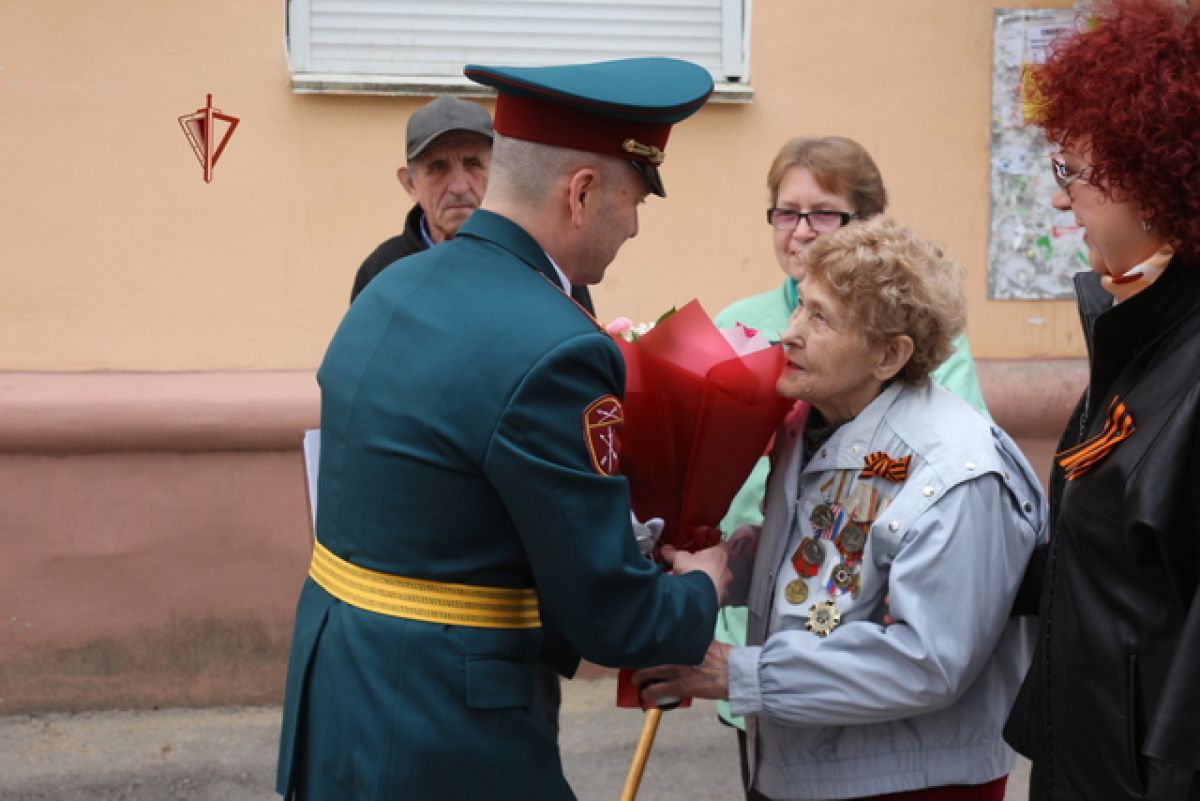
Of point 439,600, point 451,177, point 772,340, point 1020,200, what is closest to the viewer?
point 439,600

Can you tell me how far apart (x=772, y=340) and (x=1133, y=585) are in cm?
148

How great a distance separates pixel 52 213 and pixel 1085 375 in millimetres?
3616

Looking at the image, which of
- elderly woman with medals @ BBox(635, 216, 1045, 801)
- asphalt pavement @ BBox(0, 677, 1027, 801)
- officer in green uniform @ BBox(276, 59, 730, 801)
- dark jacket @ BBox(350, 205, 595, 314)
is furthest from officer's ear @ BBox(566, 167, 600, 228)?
asphalt pavement @ BBox(0, 677, 1027, 801)

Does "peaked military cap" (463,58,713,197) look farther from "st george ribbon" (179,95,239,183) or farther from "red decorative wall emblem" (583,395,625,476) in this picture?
"st george ribbon" (179,95,239,183)

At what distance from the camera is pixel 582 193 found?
2258 mm

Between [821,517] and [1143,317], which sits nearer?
[1143,317]

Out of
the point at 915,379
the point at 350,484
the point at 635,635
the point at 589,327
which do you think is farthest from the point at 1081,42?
A: the point at 350,484

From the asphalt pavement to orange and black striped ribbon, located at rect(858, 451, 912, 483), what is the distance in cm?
242

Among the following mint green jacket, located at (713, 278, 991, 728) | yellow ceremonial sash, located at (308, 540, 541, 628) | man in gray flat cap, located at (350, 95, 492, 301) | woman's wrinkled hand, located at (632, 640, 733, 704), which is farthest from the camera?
man in gray flat cap, located at (350, 95, 492, 301)

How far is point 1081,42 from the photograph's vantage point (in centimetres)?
220

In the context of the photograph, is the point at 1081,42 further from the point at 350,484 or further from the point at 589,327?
the point at 350,484

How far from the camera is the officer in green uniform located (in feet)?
6.84

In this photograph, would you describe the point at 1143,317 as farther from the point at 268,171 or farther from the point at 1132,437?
the point at 268,171

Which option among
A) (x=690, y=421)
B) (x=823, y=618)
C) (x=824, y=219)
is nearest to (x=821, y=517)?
(x=823, y=618)
